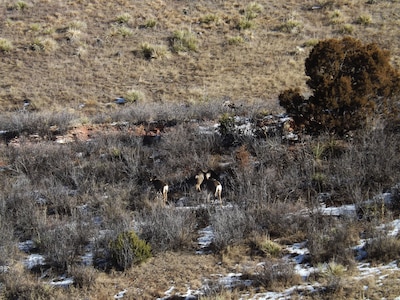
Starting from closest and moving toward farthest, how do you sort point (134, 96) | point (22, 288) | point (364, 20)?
point (22, 288) → point (134, 96) → point (364, 20)

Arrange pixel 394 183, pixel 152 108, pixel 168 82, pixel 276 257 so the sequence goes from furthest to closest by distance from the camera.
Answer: pixel 168 82 → pixel 152 108 → pixel 394 183 → pixel 276 257

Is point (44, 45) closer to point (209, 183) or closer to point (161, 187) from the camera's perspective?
point (161, 187)

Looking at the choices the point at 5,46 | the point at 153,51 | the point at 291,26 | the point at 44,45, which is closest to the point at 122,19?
the point at 153,51

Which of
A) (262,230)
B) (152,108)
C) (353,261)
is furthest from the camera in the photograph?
(152,108)

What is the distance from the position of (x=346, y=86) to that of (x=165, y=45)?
13.5 meters

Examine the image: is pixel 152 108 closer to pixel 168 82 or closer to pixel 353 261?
pixel 168 82

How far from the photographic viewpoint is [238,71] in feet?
63.2

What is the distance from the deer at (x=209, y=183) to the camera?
7863 mm

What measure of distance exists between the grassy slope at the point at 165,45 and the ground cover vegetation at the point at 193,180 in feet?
0.55

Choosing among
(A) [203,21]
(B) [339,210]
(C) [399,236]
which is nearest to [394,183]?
(B) [339,210]

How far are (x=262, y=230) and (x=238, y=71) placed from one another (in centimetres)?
1325

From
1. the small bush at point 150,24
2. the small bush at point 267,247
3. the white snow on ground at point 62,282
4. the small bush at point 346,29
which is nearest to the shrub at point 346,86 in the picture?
the small bush at point 267,247

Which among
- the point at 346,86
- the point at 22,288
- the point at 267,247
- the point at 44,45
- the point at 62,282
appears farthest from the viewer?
the point at 44,45

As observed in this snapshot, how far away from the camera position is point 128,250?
19.8 feet
